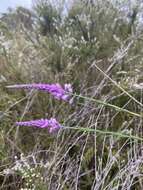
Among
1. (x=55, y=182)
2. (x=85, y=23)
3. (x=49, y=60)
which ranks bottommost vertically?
(x=55, y=182)

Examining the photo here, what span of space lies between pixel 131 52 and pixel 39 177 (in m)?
1.65

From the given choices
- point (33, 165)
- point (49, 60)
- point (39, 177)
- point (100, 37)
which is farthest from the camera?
point (100, 37)

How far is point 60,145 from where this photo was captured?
2.43 meters

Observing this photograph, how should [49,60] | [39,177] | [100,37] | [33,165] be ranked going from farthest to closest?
[100,37] → [49,60] → [33,165] → [39,177]

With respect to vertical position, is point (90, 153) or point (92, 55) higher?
point (92, 55)

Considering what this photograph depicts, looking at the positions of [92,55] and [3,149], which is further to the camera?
[92,55]

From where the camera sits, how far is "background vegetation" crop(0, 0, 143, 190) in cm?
219

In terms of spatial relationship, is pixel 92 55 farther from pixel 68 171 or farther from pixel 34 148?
pixel 68 171

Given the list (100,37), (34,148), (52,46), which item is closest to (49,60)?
(52,46)

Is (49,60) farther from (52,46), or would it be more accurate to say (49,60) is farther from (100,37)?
(100,37)

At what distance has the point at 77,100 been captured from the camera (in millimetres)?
2281

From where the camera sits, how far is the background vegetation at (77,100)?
7.18 feet

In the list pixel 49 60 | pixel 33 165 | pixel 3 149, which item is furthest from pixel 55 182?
pixel 49 60

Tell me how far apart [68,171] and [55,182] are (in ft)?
0.25
